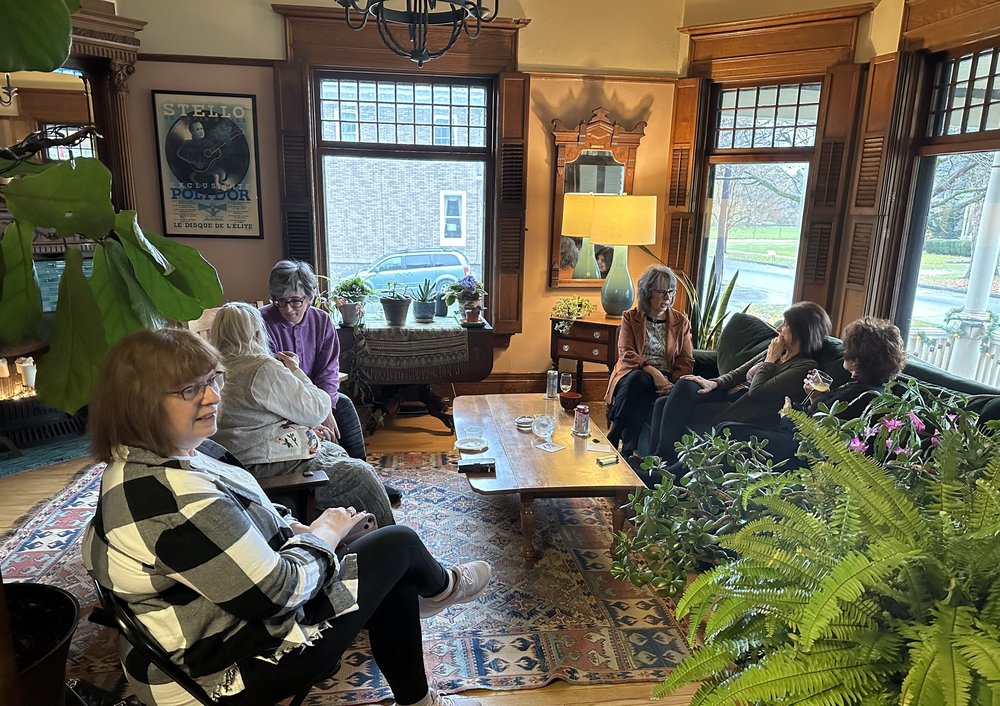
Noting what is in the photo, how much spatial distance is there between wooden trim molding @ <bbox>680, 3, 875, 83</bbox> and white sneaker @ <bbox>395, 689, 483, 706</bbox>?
392cm

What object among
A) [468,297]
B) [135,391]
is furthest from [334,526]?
[468,297]

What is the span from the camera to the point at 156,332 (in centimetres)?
131

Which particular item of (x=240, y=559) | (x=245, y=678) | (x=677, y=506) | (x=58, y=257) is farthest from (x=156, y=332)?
(x=58, y=257)

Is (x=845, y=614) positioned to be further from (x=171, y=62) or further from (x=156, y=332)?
(x=171, y=62)

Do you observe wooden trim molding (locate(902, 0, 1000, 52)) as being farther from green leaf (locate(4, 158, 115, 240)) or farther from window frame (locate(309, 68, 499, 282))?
green leaf (locate(4, 158, 115, 240))

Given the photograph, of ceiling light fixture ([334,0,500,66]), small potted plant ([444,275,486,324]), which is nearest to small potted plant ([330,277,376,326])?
small potted plant ([444,275,486,324])

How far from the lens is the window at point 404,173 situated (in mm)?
4348

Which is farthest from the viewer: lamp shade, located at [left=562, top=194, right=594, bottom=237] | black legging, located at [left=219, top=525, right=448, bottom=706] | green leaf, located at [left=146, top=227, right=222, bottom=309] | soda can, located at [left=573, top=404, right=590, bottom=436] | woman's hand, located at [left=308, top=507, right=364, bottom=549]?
lamp shade, located at [left=562, top=194, right=594, bottom=237]

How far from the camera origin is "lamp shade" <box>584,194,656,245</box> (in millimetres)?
4000

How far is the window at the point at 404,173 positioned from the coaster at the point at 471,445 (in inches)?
77.4

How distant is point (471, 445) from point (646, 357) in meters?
1.36

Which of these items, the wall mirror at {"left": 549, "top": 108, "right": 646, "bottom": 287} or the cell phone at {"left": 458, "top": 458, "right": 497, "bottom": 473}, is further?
the wall mirror at {"left": 549, "top": 108, "right": 646, "bottom": 287}

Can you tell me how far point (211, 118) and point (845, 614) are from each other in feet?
14.3

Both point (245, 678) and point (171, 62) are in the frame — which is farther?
point (171, 62)
